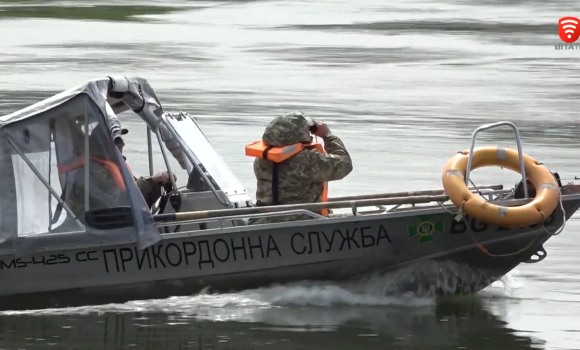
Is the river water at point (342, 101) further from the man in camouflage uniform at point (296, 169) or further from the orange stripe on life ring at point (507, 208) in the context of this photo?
the orange stripe on life ring at point (507, 208)

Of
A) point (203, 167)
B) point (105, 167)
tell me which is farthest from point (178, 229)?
point (105, 167)

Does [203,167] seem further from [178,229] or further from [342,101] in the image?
[342,101]

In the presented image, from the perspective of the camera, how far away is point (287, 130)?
10125 millimetres

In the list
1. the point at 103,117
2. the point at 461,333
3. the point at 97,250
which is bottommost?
the point at 461,333

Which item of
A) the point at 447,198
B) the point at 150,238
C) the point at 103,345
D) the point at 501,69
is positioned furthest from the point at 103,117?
the point at 501,69

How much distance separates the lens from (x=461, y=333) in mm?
9703

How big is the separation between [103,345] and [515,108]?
12912 millimetres

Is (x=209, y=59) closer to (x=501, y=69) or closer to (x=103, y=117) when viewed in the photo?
(x=501, y=69)

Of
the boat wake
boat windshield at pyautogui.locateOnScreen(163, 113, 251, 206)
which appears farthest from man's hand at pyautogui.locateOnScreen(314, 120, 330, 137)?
the boat wake

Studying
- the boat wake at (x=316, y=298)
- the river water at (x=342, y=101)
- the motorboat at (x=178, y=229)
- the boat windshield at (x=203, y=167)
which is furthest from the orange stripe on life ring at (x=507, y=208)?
A: the boat windshield at (x=203, y=167)

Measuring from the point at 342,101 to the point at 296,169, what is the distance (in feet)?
38.7

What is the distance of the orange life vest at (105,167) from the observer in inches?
385

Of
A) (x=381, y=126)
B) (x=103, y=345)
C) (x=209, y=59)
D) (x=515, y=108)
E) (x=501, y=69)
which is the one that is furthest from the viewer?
(x=209, y=59)

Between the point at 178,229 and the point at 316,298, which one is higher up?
the point at 178,229
